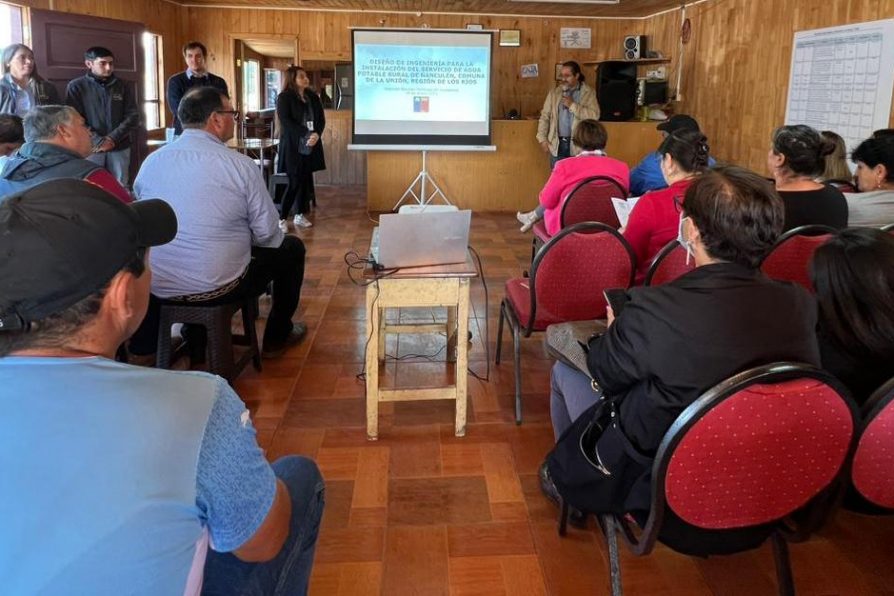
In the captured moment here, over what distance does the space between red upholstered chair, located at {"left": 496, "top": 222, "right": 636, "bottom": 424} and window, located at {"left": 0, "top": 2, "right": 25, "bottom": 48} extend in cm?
557

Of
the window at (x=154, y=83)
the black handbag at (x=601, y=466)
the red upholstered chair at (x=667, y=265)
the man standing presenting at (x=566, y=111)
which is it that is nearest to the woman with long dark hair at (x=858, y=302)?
the black handbag at (x=601, y=466)

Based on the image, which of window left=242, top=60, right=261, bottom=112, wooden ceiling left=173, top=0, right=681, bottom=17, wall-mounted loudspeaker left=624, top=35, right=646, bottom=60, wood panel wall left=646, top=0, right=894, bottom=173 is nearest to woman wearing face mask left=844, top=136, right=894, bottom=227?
wood panel wall left=646, top=0, right=894, bottom=173

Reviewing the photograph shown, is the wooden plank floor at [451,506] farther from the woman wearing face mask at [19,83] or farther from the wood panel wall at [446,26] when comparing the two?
the wood panel wall at [446,26]

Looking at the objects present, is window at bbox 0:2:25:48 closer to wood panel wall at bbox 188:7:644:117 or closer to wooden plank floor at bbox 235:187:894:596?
wood panel wall at bbox 188:7:644:117

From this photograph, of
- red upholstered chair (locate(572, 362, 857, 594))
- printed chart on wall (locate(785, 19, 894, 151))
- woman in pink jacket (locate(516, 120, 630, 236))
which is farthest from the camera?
printed chart on wall (locate(785, 19, 894, 151))

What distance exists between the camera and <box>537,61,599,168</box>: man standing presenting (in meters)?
6.63

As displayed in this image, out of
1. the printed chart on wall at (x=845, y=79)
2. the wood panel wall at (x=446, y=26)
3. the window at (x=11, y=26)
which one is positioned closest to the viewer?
the printed chart on wall at (x=845, y=79)

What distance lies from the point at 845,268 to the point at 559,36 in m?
8.24

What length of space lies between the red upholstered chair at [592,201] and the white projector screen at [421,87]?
3.55 meters

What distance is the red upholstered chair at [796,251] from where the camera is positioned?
2383 mm

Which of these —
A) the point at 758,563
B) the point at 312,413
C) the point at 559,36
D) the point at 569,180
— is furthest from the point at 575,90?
the point at 758,563

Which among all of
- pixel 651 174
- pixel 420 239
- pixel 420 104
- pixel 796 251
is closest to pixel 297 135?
pixel 420 104

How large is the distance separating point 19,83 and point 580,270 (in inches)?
170

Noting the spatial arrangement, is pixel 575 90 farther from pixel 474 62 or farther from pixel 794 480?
pixel 794 480
